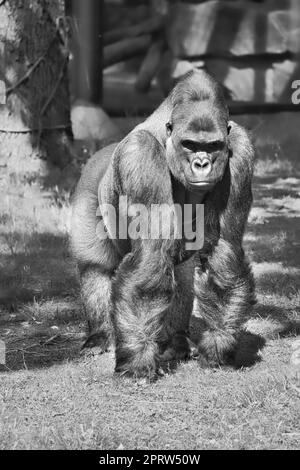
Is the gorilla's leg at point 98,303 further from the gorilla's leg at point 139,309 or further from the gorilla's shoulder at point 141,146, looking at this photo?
the gorilla's shoulder at point 141,146

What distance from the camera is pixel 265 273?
552 cm

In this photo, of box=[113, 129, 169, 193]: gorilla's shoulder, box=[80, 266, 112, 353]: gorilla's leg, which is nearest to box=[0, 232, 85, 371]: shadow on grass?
box=[80, 266, 112, 353]: gorilla's leg

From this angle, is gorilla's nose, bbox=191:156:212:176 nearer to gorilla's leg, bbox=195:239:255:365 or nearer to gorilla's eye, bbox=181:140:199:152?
gorilla's eye, bbox=181:140:199:152

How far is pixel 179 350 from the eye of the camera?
4312mm

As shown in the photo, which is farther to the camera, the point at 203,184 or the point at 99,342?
the point at 99,342

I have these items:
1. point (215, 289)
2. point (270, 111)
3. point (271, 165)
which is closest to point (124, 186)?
point (215, 289)

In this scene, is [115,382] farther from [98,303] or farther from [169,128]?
[169,128]

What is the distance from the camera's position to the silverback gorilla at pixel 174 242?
3.73 metres

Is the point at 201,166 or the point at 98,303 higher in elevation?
the point at 201,166

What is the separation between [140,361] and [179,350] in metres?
0.43

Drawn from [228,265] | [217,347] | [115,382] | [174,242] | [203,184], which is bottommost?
[115,382]

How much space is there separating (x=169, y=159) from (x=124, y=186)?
0.24 m

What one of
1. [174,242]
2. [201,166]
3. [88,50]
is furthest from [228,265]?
[88,50]
